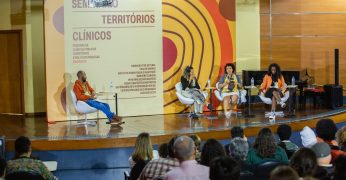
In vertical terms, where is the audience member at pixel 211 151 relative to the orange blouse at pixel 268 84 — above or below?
below

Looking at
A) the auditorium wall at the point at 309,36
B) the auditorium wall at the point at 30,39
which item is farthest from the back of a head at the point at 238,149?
the auditorium wall at the point at 309,36

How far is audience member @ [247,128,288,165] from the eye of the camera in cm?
604

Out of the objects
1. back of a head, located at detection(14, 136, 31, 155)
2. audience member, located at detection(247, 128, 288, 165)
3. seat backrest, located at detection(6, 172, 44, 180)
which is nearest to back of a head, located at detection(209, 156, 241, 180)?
audience member, located at detection(247, 128, 288, 165)

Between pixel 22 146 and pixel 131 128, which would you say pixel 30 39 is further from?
pixel 22 146

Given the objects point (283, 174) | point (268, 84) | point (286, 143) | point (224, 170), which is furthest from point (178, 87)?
point (283, 174)

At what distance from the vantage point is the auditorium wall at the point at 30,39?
12.4 m

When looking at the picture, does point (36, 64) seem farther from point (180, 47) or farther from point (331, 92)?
point (331, 92)

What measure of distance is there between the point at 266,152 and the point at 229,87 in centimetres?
540

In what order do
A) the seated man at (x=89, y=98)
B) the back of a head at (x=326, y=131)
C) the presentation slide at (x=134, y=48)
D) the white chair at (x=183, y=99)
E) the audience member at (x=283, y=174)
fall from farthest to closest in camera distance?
1. the white chair at (x=183, y=99)
2. the presentation slide at (x=134, y=48)
3. the seated man at (x=89, y=98)
4. the back of a head at (x=326, y=131)
5. the audience member at (x=283, y=174)

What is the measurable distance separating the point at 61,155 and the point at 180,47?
13.1 feet

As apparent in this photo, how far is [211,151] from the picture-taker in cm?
548

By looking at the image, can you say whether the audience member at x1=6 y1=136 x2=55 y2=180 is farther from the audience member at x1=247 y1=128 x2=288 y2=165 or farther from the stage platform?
the stage platform

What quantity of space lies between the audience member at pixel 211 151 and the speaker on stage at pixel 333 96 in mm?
7385

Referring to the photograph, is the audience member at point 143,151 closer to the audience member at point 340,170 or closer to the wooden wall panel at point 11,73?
the audience member at point 340,170
